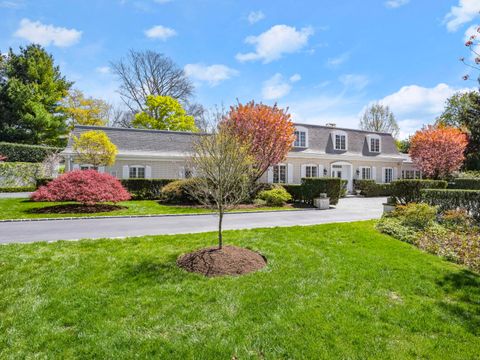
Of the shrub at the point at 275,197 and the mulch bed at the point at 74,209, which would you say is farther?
the shrub at the point at 275,197

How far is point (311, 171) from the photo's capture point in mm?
24406

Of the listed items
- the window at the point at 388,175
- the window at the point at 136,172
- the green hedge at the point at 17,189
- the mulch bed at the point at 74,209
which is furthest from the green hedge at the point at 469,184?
the green hedge at the point at 17,189

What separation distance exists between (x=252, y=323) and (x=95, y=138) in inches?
708

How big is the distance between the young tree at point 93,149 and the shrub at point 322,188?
13.2 meters

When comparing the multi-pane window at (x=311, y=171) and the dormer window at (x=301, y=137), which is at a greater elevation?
the dormer window at (x=301, y=137)

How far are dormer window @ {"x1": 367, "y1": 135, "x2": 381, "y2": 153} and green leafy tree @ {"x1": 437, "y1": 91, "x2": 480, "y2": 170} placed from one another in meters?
6.78

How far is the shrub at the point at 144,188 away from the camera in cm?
1787

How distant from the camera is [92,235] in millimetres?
8242

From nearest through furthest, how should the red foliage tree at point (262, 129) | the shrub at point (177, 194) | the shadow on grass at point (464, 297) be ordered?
the shadow on grass at point (464, 297)
the shrub at point (177, 194)
the red foliage tree at point (262, 129)

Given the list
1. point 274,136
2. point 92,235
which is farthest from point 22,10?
point 274,136

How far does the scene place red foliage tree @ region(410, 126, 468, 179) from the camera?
25.3 metres

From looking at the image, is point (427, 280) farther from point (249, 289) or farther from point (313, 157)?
point (313, 157)

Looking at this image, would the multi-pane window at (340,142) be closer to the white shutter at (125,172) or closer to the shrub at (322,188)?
the shrub at (322,188)

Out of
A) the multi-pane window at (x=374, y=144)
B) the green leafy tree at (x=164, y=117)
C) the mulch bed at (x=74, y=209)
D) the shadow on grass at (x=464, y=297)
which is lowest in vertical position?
the shadow on grass at (x=464, y=297)
